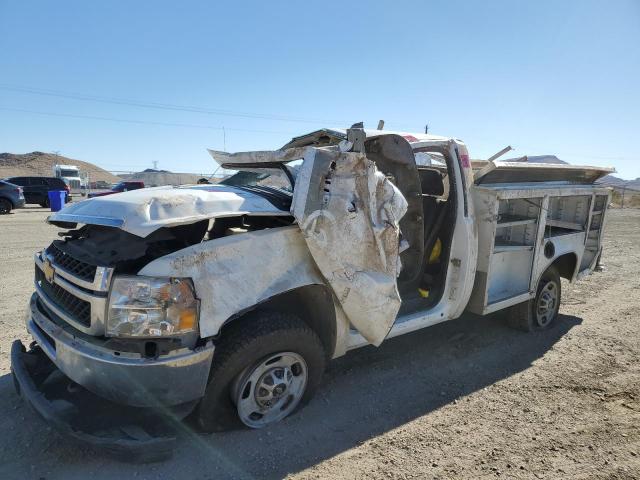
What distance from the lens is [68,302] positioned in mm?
2785

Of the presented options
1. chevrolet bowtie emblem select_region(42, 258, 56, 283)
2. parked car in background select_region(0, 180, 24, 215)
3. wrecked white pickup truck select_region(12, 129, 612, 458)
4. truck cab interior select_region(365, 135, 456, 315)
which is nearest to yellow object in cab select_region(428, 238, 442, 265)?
truck cab interior select_region(365, 135, 456, 315)

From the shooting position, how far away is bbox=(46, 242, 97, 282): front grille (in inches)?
101

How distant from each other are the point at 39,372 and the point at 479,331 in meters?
4.36

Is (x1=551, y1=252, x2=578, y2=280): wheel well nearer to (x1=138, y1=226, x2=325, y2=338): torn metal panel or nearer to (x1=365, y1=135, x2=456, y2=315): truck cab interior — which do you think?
(x1=365, y1=135, x2=456, y2=315): truck cab interior

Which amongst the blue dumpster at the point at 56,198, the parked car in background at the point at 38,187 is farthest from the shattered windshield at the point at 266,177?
the parked car in background at the point at 38,187

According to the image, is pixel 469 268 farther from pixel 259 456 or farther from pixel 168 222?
pixel 168 222

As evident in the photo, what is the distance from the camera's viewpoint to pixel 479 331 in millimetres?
5137

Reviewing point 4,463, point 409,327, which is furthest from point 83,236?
point 409,327

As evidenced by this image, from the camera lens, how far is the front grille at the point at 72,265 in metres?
2.58

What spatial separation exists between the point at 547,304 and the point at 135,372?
4783 millimetres

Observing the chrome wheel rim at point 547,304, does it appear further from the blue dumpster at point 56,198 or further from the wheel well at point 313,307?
the blue dumpster at point 56,198

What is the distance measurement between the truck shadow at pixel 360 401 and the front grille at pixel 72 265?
3.59 ft

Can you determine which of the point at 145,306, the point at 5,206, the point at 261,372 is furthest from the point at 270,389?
the point at 5,206

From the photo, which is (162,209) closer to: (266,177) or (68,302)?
(68,302)
